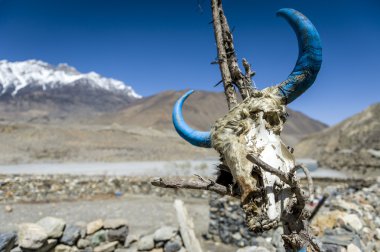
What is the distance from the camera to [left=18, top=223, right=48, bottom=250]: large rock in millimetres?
5531

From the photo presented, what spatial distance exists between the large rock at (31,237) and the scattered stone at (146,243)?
1.83m

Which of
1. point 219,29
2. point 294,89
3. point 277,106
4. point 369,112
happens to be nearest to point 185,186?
point 277,106

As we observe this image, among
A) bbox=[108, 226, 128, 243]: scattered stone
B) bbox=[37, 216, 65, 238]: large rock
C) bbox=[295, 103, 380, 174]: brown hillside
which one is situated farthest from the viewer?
bbox=[295, 103, 380, 174]: brown hillside

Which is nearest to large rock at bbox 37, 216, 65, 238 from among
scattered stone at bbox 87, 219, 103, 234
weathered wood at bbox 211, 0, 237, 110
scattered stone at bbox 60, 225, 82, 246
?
scattered stone at bbox 60, 225, 82, 246

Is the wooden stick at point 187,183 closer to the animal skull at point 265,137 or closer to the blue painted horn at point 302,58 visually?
the animal skull at point 265,137

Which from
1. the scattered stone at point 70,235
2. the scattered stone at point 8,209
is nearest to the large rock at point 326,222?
the scattered stone at point 70,235

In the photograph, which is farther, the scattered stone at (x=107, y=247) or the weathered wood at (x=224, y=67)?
the scattered stone at (x=107, y=247)

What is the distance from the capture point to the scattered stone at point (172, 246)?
6.59 meters

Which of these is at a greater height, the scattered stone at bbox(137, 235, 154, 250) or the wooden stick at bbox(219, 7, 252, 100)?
the wooden stick at bbox(219, 7, 252, 100)

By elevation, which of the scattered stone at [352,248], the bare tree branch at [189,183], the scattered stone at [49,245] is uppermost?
the bare tree branch at [189,183]

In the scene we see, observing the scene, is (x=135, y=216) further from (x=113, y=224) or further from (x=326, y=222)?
(x=326, y=222)

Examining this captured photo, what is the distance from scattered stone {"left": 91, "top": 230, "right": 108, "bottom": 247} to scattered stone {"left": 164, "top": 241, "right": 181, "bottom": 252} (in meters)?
1.29

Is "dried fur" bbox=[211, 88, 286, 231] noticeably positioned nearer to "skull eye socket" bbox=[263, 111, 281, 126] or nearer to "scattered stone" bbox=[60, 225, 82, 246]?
"skull eye socket" bbox=[263, 111, 281, 126]

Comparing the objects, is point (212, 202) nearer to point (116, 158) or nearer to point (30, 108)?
point (116, 158)
